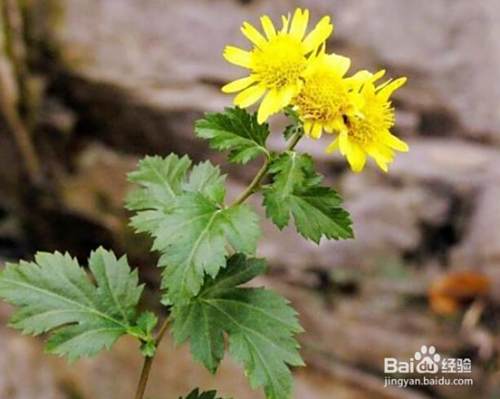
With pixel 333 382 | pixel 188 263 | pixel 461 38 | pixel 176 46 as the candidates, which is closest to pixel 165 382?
pixel 333 382

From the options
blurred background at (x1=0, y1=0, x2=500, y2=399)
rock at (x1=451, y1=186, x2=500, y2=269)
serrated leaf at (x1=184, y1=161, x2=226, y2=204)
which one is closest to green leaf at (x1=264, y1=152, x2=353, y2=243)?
serrated leaf at (x1=184, y1=161, x2=226, y2=204)

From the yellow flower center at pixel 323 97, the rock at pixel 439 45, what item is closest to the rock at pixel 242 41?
the rock at pixel 439 45

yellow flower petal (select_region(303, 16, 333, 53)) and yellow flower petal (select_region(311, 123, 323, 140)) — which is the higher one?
yellow flower petal (select_region(303, 16, 333, 53))

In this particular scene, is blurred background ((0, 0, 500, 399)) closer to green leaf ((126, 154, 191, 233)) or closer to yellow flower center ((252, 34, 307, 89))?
green leaf ((126, 154, 191, 233))

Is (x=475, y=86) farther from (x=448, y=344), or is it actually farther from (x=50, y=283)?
(x=50, y=283)

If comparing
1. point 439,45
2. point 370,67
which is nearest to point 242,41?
point 370,67
